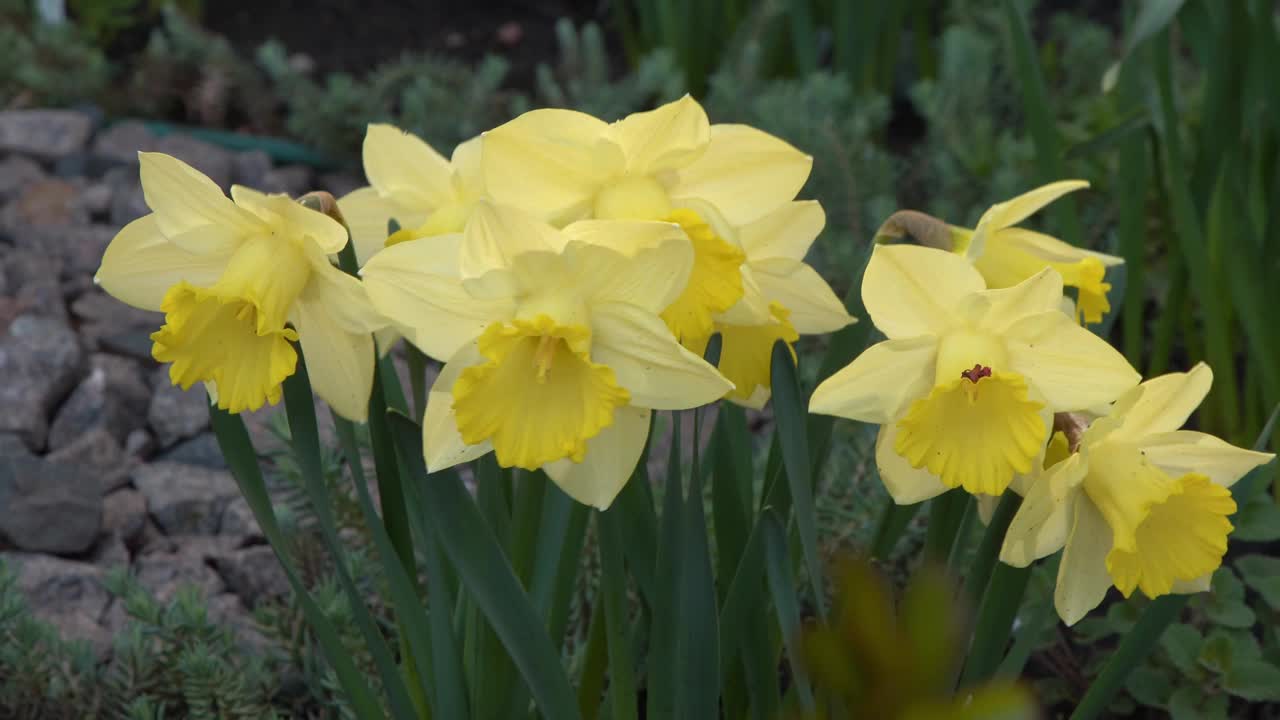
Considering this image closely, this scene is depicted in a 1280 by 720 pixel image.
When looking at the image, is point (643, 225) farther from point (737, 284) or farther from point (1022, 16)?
point (1022, 16)

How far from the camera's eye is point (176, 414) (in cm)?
222

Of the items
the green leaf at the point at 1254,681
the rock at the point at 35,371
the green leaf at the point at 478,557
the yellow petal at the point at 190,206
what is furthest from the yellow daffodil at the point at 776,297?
the rock at the point at 35,371

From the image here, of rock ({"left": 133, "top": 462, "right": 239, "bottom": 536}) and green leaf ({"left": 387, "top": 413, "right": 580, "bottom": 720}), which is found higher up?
green leaf ({"left": 387, "top": 413, "right": 580, "bottom": 720})

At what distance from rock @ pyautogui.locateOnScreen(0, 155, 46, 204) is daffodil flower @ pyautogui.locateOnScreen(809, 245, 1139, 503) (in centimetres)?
251

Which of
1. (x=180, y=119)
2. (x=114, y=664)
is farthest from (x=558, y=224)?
(x=180, y=119)

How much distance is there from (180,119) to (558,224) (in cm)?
282

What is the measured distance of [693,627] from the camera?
1001mm

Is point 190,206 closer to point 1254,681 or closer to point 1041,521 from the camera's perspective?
point 1041,521

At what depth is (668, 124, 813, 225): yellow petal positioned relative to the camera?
933 millimetres

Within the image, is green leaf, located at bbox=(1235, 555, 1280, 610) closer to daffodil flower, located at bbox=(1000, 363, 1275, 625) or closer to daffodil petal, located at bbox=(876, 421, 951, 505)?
daffodil flower, located at bbox=(1000, 363, 1275, 625)

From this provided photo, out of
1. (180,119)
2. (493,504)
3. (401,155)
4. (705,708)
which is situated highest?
(401,155)

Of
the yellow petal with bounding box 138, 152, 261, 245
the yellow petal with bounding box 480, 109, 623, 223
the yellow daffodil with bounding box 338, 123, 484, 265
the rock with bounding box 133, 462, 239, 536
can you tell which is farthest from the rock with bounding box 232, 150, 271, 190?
the yellow petal with bounding box 480, 109, 623, 223

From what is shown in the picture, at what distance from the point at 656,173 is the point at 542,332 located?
0.53 feet

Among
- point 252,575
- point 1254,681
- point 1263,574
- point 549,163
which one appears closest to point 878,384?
point 549,163
